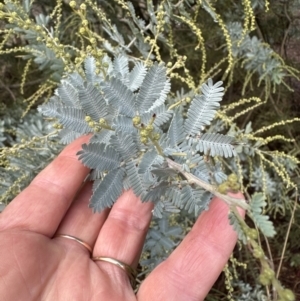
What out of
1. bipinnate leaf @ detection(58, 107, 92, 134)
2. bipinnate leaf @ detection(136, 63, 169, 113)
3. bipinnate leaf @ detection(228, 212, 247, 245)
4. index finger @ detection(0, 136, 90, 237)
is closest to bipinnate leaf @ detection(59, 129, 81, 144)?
index finger @ detection(0, 136, 90, 237)

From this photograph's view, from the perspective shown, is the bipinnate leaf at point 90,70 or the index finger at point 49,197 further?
the index finger at point 49,197

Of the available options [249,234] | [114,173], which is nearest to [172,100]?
[114,173]

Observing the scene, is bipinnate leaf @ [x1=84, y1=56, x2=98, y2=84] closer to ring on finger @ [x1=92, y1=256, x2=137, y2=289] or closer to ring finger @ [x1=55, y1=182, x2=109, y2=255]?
ring finger @ [x1=55, y1=182, x2=109, y2=255]

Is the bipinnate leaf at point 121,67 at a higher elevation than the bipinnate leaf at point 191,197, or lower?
higher

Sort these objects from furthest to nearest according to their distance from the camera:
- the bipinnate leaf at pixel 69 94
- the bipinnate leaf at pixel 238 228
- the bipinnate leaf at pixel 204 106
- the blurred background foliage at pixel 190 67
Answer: the blurred background foliage at pixel 190 67
the bipinnate leaf at pixel 69 94
the bipinnate leaf at pixel 204 106
the bipinnate leaf at pixel 238 228

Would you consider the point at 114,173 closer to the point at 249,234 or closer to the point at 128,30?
the point at 249,234

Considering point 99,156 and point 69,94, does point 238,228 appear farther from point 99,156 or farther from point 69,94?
point 69,94

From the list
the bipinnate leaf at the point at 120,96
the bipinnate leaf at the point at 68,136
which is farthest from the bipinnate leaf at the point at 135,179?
the bipinnate leaf at the point at 68,136

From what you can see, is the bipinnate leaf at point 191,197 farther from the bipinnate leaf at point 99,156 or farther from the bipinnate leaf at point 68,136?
the bipinnate leaf at point 68,136
